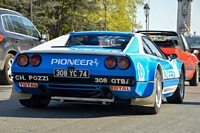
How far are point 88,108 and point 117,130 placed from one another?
2.29 metres

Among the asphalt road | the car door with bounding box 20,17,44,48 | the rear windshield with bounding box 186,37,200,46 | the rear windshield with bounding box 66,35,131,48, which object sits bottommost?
the rear windshield with bounding box 186,37,200,46

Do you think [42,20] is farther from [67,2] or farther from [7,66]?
[7,66]

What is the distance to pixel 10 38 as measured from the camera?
13539mm

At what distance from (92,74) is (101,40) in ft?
4.44

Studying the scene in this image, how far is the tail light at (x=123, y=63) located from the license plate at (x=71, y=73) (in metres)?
0.45

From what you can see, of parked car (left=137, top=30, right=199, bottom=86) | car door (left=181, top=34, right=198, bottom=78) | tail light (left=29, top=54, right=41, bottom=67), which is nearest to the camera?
tail light (left=29, top=54, right=41, bottom=67)

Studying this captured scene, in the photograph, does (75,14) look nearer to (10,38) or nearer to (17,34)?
(17,34)

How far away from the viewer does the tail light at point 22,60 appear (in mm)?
7445

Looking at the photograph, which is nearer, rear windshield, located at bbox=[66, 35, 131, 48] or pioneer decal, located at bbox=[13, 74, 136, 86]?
pioneer decal, located at bbox=[13, 74, 136, 86]

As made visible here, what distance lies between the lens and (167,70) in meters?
8.82

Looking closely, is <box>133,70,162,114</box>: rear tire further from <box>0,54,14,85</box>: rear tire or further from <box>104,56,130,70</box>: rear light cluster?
<box>0,54,14,85</box>: rear tire

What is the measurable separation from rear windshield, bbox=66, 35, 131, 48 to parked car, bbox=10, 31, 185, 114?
17 centimetres

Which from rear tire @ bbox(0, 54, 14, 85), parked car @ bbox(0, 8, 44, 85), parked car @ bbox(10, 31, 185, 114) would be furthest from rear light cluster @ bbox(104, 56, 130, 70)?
rear tire @ bbox(0, 54, 14, 85)

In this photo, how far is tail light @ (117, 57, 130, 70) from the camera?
7094 millimetres
